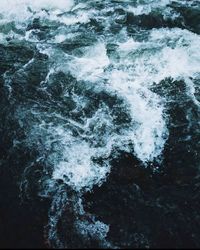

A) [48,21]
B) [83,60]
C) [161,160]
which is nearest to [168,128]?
[161,160]

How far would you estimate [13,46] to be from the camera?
810 centimetres

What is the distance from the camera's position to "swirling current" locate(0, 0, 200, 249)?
4.69 meters

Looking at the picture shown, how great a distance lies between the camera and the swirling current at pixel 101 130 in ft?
15.4

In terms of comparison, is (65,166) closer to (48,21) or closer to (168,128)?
(168,128)

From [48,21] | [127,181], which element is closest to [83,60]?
[48,21]

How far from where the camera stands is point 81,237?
15.0 ft

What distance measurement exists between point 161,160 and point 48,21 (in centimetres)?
570

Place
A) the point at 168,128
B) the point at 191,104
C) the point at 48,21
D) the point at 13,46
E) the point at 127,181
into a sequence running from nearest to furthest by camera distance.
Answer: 1. the point at 127,181
2. the point at 168,128
3. the point at 191,104
4. the point at 13,46
5. the point at 48,21

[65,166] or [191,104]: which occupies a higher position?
[191,104]

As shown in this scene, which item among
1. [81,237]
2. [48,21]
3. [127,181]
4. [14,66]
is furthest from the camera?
[48,21]

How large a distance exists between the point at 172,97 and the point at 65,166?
2.69 meters

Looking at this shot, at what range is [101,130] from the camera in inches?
234

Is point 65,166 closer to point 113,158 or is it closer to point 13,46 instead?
point 113,158

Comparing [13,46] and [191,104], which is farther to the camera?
[13,46]
